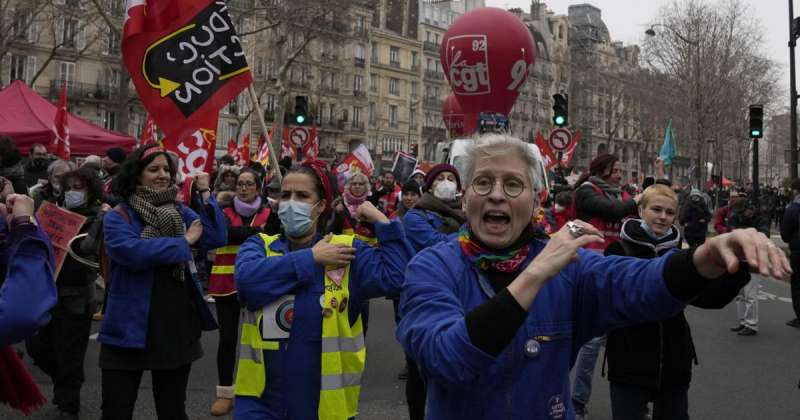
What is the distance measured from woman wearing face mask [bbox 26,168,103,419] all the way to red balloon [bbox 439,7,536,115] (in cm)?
1233

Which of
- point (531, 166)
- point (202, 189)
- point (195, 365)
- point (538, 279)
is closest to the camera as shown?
point (538, 279)

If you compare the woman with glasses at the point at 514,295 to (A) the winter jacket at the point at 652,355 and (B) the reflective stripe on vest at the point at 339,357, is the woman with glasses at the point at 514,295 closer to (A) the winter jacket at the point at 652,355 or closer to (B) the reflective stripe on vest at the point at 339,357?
(B) the reflective stripe on vest at the point at 339,357

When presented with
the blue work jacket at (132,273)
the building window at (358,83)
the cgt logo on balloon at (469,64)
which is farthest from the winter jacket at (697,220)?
the building window at (358,83)

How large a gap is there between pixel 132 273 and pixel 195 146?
197 centimetres

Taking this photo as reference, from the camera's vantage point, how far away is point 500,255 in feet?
6.86

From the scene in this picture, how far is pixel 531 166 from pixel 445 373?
2.34 ft

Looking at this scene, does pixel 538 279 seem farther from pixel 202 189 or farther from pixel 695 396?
pixel 695 396

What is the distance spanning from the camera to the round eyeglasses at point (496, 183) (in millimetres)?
2127

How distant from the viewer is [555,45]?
8431 centimetres

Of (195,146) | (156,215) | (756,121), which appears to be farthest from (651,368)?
(756,121)

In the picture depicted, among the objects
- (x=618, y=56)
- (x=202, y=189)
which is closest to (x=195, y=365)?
(x=202, y=189)

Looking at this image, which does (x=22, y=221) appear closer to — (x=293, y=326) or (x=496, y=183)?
(x=293, y=326)

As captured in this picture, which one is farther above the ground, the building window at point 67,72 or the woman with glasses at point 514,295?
the building window at point 67,72

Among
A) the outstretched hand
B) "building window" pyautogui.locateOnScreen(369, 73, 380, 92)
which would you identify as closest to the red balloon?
the outstretched hand
